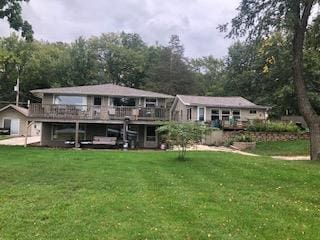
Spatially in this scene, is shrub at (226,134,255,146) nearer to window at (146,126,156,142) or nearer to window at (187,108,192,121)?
window at (146,126,156,142)

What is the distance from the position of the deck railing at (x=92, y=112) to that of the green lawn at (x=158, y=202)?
597 inches

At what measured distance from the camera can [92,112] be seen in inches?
1156

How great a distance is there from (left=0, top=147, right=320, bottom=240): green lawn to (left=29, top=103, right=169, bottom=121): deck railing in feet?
49.7

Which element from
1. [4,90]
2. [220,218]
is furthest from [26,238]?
[4,90]

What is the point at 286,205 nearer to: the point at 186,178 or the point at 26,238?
the point at 186,178

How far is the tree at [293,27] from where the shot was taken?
17359mm

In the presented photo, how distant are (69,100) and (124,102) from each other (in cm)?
418

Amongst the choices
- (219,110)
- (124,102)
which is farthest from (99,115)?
(219,110)

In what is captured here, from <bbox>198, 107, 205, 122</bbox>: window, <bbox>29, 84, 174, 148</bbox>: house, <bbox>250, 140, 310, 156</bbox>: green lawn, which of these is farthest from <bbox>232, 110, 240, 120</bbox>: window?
<bbox>29, 84, 174, 148</bbox>: house

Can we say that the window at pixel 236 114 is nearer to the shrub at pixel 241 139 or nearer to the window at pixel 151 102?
the shrub at pixel 241 139

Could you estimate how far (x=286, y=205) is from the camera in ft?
27.2

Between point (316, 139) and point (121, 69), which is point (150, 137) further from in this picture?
point (121, 69)

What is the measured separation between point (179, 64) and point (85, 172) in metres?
49.8

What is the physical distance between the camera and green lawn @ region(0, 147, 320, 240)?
21.1 feet
